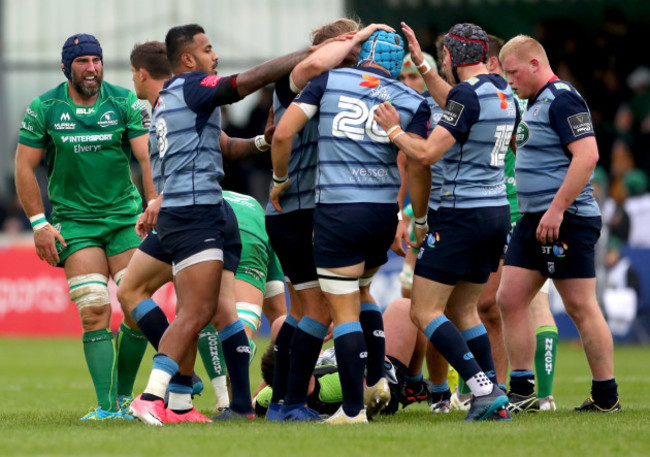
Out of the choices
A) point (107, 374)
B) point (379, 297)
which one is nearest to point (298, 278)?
point (107, 374)

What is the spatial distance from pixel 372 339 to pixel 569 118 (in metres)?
1.84

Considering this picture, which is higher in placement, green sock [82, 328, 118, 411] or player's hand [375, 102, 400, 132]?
player's hand [375, 102, 400, 132]

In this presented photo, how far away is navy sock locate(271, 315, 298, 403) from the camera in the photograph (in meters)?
6.95

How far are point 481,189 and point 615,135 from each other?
12.4 m

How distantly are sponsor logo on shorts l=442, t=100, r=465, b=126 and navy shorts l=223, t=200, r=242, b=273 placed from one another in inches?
57.3

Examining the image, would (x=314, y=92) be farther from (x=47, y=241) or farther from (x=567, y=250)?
(x=47, y=241)

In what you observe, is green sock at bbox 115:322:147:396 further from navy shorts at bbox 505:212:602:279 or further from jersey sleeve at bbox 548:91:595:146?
A: jersey sleeve at bbox 548:91:595:146

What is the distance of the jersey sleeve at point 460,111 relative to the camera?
6.41m

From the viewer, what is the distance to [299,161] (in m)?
6.78

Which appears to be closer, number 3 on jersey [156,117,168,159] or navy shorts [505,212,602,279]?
number 3 on jersey [156,117,168,159]

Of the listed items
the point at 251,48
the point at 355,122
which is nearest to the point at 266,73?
the point at 355,122

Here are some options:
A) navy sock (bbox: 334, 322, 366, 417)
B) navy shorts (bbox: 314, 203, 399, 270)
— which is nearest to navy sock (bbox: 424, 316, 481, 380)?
navy sock (bbox: 334, 322, 366, 417)


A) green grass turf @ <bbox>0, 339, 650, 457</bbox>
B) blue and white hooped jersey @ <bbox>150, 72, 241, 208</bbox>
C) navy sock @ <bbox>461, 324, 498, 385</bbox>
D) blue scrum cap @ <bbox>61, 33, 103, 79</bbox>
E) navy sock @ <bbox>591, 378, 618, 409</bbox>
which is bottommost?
navy sock @ <bbox>591, 378, 618, 409</bbox>

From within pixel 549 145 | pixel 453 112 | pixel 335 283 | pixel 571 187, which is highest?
pixel 453 112
